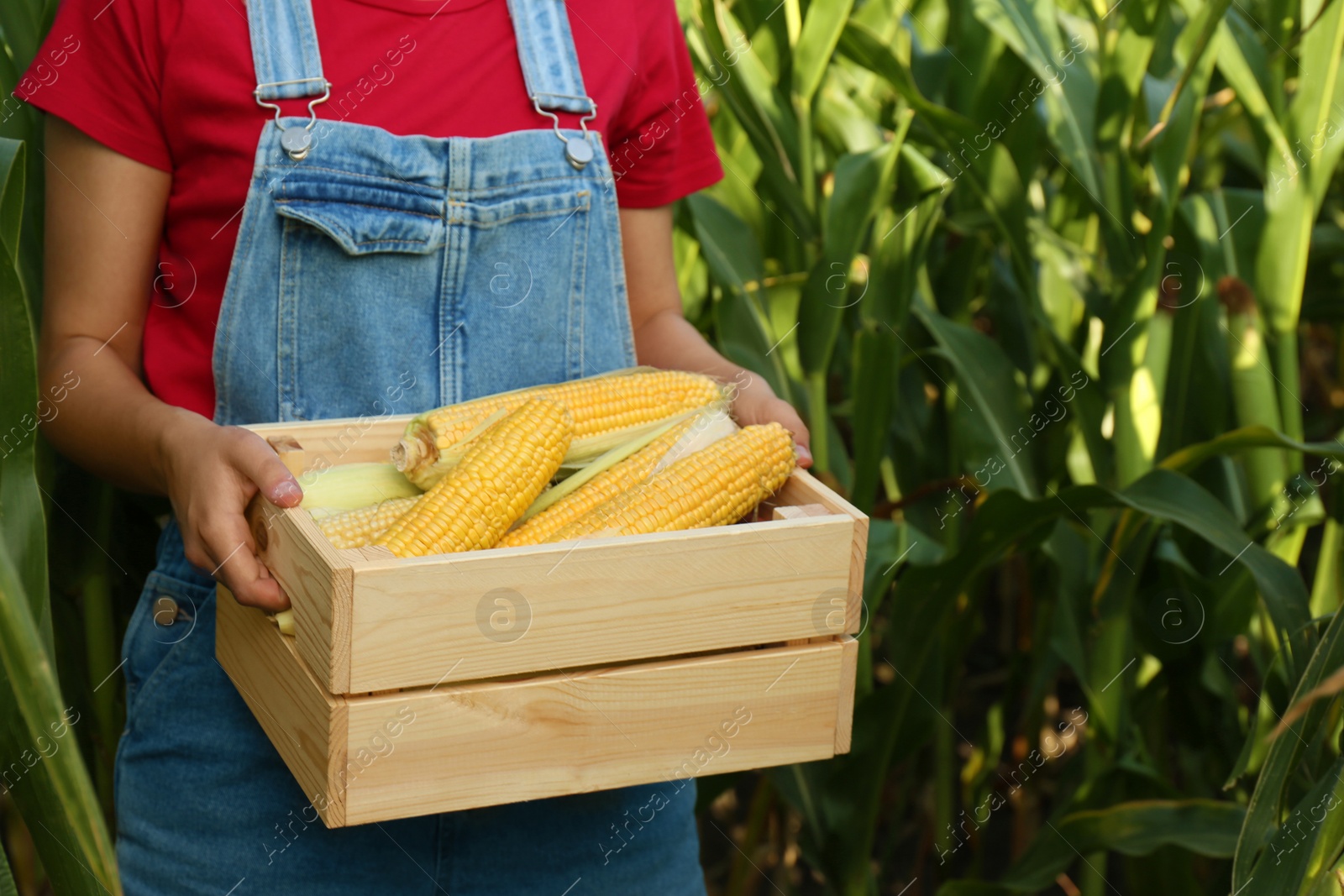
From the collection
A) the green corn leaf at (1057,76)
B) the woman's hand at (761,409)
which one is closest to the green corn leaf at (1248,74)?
the green corn leaf at (1057,76)

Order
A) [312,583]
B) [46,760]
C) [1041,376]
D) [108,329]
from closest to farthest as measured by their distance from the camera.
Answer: [46,760], [312,583], [108,329], [1041,376]

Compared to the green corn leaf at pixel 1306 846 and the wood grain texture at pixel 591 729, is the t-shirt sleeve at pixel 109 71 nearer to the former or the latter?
the wood grain texture at pixel 591 729

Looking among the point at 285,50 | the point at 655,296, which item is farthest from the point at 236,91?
the point at 655,296

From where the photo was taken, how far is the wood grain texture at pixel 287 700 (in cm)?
70

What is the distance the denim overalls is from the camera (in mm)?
907

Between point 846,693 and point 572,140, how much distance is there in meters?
0.49

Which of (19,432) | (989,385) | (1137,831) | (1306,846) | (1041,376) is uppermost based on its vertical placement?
(19,432)

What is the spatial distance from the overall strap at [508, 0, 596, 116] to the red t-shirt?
0.01 meters

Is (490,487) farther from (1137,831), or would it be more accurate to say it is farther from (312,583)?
(1137,831)

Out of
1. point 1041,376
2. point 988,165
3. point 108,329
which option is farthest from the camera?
point 1041,376

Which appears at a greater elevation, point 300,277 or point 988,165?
point 300,277

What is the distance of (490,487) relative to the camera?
2.55ft

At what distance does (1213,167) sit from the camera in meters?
2.03

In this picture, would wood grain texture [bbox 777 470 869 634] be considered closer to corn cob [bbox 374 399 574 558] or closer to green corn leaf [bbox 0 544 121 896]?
corn cob [bbox 374 399 574 558]
